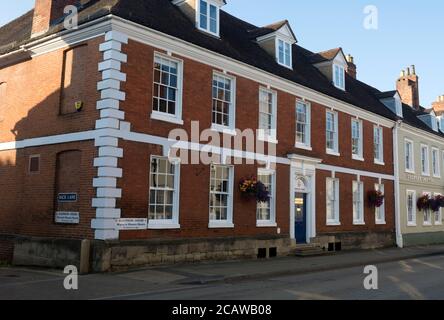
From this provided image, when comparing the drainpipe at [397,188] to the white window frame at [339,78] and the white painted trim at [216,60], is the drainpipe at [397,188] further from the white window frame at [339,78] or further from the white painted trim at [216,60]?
the white painted trim at [216,60]

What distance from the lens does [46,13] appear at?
1695 centimetres

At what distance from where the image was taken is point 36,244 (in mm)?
15195

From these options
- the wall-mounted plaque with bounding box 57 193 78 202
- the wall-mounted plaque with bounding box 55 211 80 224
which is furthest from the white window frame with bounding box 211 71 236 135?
the wall-mounted plaque with bounding box 55 211 80 224

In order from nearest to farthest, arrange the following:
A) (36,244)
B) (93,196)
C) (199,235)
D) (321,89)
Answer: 1. (93,196)
2. (36,244)
3. (199,235)
4. (321,89)

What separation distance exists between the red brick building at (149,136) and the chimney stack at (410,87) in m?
19.3

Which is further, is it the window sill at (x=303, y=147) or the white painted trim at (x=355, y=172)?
the white painted trim at (x=355, y=172)

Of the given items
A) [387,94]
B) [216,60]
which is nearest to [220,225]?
[216,60]

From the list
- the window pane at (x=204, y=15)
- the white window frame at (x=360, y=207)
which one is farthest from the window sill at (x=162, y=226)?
the white window frame at (x=360, y=207)

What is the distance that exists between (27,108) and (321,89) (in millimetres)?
13006

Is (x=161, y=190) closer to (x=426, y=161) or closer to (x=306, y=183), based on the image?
(x=306, y=183)

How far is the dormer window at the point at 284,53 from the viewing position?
21969 millimetres

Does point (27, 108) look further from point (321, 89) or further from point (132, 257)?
point (321, 89)

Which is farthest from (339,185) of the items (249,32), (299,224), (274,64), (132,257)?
(132,257)

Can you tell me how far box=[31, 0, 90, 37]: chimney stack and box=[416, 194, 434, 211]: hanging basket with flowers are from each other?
79.9ft
